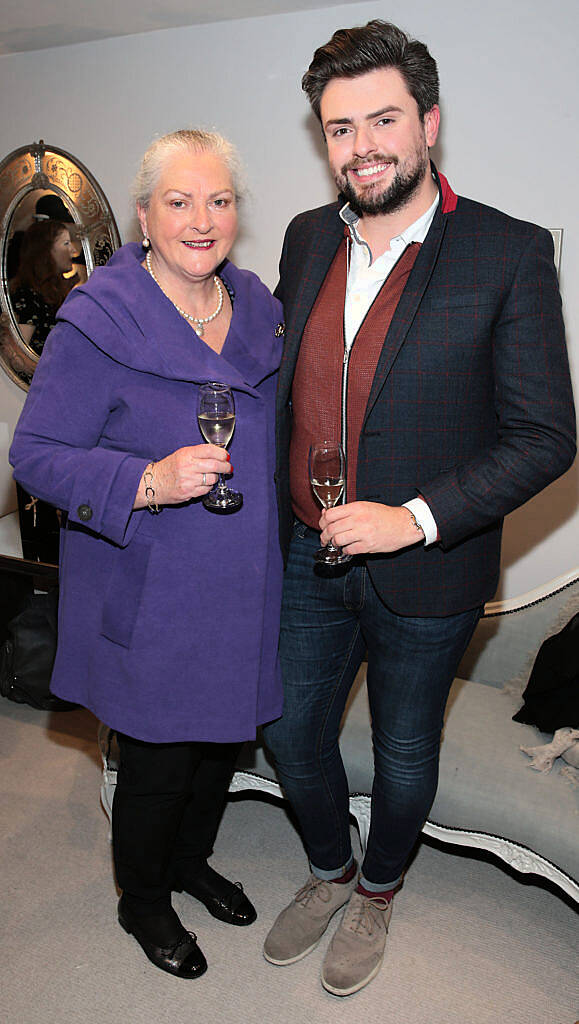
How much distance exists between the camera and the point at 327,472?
5.67 ft

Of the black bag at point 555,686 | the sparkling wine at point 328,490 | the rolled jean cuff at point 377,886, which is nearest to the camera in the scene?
the sparkling wine at point 328,490

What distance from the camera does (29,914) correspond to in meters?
2.38

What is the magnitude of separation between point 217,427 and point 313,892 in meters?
1.33

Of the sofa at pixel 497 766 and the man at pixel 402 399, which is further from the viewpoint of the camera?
the sofa at pixel 497 766

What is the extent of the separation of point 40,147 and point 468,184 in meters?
1.83

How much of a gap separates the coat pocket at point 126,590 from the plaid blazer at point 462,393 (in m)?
0.48

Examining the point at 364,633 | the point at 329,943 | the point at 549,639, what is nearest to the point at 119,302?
the point at 364,633

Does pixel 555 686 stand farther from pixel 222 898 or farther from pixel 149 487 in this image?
pixel 149 487

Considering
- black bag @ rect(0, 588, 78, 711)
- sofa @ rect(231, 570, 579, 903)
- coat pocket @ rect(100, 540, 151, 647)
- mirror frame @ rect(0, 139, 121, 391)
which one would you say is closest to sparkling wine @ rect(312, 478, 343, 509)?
coat pocket @ rect(100, 540, 151, 647)

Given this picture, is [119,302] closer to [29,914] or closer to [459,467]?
[459,467]

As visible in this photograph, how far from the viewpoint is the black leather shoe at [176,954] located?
2164 mm

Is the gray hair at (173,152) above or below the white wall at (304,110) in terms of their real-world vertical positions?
below

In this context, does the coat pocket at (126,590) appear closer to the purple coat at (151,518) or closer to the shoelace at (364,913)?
the purple coat at (151,518)

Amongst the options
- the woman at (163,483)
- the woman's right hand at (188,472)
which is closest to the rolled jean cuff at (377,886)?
the woman at (163,483)
